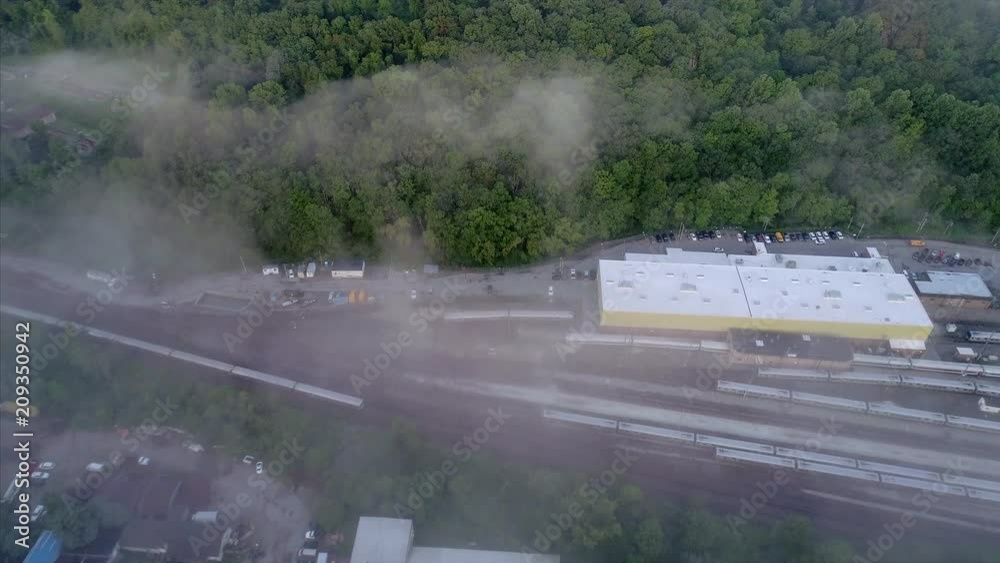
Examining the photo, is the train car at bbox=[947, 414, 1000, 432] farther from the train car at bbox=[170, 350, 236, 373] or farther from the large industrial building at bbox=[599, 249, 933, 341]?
the train car at bbox=[170, 350, 236, 373]

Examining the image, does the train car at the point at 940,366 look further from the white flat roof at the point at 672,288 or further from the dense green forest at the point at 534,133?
the dense green forest at the point at 534,133

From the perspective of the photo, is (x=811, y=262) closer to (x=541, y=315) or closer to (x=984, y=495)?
(x=984, y=495)

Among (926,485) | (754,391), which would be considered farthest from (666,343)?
(926,485)

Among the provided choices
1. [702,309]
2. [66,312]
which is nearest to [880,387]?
[702,309]

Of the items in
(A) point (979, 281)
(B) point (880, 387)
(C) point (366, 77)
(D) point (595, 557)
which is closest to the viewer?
(D) point (595, 557)

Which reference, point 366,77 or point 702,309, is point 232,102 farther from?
point 702,309

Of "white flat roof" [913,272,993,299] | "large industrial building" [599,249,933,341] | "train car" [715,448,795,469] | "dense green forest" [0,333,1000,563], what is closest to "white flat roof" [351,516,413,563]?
"dense green forest" [0,333,1000,563]

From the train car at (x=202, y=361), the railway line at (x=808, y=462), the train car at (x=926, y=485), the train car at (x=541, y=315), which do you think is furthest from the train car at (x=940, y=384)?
the train car at (x=202, y=361)
